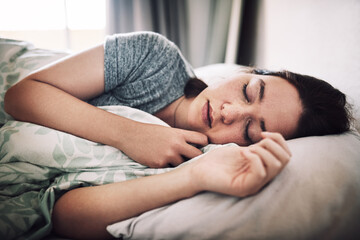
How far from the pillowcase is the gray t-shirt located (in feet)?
1.03

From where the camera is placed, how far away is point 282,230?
0.45 metres

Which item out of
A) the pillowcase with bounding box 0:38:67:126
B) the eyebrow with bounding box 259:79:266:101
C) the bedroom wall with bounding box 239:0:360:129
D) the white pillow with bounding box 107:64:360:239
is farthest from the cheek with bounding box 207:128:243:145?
the pillowcase with bounding box 0:38:67:126

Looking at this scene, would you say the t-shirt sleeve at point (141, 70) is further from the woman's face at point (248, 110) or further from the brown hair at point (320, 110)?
the brown hair at point (320, 110)

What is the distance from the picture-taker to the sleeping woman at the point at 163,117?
21.9 inches

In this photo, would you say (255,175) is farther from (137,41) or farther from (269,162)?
(137,41)

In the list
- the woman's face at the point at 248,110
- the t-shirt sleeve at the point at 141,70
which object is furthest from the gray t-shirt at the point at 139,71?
the woman's face at the point at 248,110

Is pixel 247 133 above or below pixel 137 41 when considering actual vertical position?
below

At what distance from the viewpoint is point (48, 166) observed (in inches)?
27.2

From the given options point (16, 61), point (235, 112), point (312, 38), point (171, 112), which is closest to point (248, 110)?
point (235, 112)

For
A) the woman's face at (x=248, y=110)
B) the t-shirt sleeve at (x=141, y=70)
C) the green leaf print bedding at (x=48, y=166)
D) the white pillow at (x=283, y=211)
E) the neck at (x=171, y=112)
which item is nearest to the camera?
the white pillow at (x=283, y=211)

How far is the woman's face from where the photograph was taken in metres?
0.75

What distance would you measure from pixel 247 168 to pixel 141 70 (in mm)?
602

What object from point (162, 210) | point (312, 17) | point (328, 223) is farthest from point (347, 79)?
point (162, 210)

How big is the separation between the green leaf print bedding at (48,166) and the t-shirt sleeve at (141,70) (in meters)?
0.28
